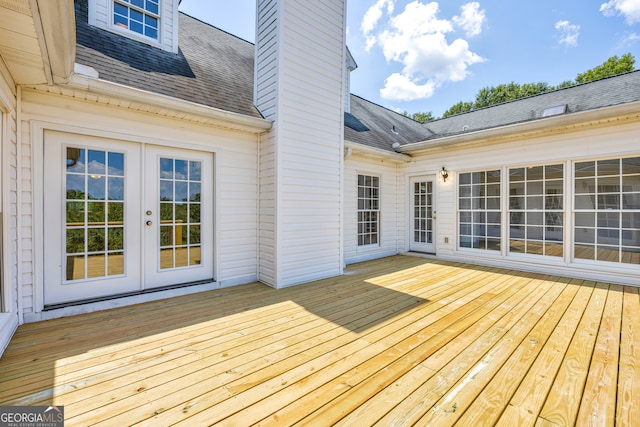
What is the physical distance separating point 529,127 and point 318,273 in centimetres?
441

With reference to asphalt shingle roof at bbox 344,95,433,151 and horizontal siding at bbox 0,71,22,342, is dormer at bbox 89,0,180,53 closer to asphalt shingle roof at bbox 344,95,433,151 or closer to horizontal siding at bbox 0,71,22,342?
horizontal siding at bbox 0,71,22,342

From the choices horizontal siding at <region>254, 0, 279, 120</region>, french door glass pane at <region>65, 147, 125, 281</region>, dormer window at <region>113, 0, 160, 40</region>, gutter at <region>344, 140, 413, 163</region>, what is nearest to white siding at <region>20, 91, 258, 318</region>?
french door glass pane at <region>65, 147, 125, 281</region>

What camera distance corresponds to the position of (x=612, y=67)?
63.6 feet

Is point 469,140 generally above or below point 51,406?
above

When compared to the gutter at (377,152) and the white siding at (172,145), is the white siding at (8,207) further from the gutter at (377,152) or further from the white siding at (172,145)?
the gutter at (377,152)

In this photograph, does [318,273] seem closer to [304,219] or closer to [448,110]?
[304,219]

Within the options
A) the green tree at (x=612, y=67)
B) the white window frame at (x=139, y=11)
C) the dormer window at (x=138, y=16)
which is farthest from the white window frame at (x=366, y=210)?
the green tree at (x=612, y=67)

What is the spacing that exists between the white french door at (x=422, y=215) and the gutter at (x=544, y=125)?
998 millimetres

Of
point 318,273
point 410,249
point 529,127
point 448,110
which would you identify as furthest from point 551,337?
point 448,110

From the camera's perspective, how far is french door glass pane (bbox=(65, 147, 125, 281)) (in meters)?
3.10

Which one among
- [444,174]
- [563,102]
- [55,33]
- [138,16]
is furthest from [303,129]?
[563,102]

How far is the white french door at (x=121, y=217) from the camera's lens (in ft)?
9.89

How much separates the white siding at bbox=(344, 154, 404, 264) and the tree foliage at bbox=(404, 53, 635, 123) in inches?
533

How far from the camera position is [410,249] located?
6996 mm
